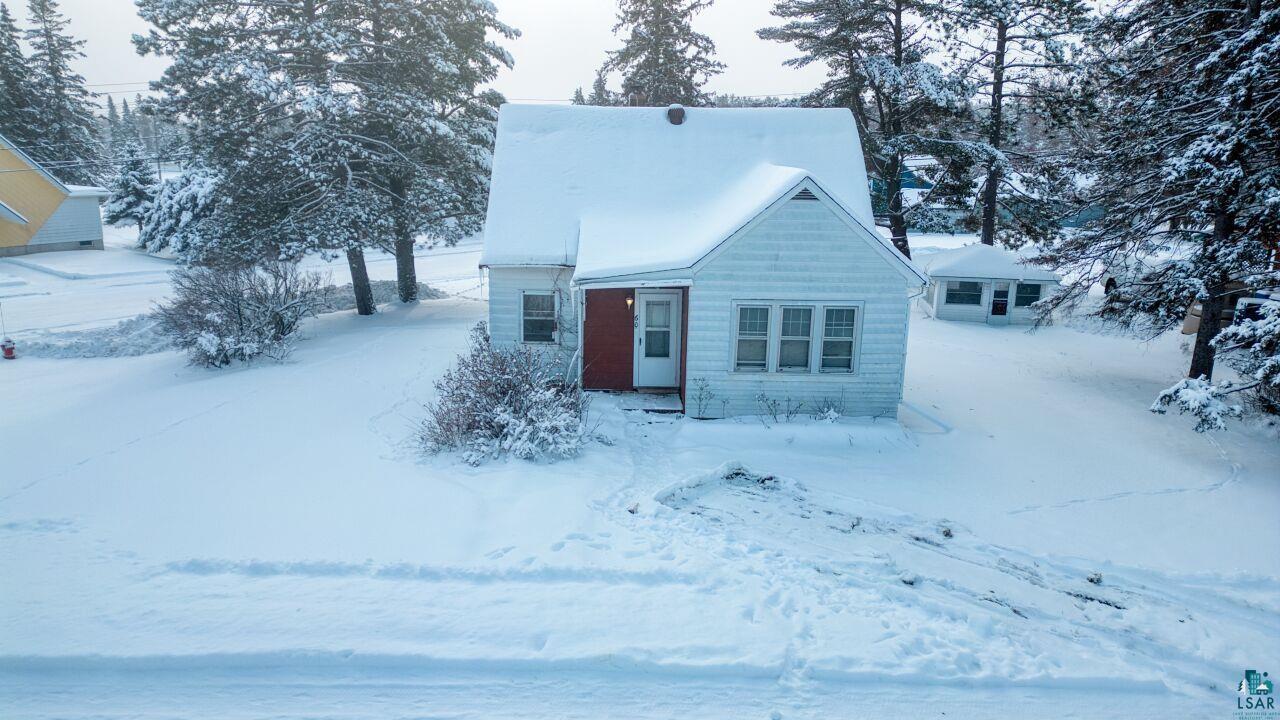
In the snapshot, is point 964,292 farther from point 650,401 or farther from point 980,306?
point 650,401

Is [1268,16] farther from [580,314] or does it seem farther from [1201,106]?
[580,314]

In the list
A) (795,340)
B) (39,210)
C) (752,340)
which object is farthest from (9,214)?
(795,340)

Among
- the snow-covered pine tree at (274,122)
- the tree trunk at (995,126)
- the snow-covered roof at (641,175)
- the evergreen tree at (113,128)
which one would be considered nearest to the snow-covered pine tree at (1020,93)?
the tree trunk at (995,126)

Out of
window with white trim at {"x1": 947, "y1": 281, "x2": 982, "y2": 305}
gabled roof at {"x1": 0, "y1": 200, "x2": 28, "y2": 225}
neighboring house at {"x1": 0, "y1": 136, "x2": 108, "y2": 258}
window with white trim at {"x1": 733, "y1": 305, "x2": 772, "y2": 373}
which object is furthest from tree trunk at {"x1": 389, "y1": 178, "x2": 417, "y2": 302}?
neighboring house at {"x1": 0, "y1": 136, "x2": 108, "y2": 258}

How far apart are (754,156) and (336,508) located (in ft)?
37.6

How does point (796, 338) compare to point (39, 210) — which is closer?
point (796, 338)

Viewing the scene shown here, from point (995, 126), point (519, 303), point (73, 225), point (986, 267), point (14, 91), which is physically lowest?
point (519, 303)

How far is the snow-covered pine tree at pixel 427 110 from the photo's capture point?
2003 cm

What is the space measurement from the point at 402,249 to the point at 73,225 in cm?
2366

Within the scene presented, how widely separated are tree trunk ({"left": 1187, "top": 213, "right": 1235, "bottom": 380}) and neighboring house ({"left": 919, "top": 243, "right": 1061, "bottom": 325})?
8.41 m

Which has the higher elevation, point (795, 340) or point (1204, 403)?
point (795, 340)

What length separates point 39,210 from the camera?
33.3 m

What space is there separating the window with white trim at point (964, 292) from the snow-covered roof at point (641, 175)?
378 inches

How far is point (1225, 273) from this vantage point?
512 inches
